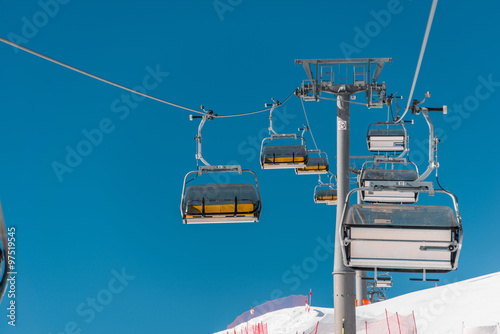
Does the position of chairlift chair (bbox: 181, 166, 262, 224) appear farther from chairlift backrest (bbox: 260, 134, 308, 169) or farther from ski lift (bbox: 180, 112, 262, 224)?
chairlift backrest (bbox: 260, 134, 308, 169)

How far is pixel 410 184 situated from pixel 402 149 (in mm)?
9777

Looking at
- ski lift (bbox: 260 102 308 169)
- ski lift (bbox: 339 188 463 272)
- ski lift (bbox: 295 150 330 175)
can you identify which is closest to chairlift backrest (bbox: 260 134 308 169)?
ski lift (bbox: 260 102 308 169)

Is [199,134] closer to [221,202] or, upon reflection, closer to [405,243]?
[221,202]

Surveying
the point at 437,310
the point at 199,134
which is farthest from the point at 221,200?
the point at 437,310

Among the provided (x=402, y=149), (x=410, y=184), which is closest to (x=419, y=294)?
(x=402, y=149)

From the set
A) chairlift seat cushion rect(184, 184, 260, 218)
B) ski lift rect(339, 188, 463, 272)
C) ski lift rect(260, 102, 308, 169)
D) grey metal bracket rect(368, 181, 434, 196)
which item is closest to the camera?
ski lift rect(339, 188, 463, 272)

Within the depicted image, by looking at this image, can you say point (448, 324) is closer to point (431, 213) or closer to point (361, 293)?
point (361, 293)

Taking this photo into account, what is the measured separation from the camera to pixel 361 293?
1057 inches

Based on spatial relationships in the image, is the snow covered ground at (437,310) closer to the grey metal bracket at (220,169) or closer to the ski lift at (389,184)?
the ski lift at (389,184)

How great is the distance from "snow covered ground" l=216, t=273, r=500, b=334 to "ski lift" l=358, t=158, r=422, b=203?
26.7 feet

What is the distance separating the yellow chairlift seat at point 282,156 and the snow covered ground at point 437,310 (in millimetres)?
8886

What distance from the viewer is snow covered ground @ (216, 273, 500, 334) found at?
21.5 m

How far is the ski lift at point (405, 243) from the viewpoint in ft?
21.9

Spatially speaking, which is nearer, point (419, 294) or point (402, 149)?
point (402, 149)
